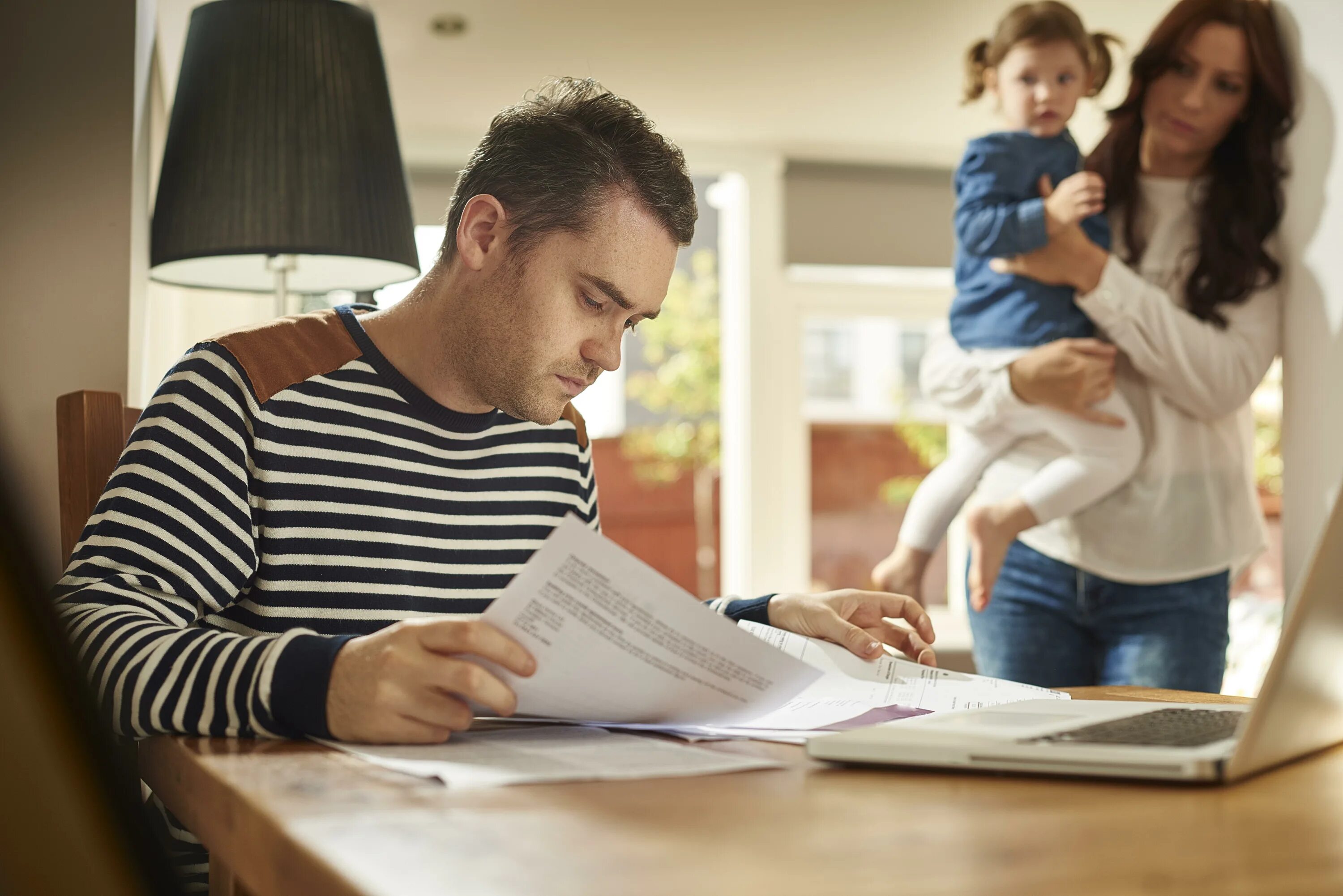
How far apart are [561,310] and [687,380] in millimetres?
5247

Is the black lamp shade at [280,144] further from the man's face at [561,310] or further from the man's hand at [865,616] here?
the man's hand at [865,616]

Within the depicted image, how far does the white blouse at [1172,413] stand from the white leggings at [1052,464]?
0.04 metres

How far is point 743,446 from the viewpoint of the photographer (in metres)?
4.89

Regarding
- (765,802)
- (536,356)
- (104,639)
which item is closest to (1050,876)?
(765,802)

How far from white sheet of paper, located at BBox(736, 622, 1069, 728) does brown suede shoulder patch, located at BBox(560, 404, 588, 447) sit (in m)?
0.42

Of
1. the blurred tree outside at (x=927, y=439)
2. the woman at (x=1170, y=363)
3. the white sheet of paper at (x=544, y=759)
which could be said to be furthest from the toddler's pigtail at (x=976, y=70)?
the blurred tree outside at (x=927, y=439)

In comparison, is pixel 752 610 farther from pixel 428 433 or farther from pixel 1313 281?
pixel 1313 281

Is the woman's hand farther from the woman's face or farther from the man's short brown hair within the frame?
the man's short brown hair

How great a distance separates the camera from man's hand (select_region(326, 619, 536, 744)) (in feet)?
2.15

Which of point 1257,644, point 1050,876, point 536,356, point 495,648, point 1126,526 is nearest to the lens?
point 1050,876

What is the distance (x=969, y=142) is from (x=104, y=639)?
1728mm

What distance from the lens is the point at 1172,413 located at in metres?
1.85

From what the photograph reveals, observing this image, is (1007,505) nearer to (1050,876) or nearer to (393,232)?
(393,232)

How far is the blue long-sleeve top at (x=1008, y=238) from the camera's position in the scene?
6.36ft
